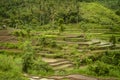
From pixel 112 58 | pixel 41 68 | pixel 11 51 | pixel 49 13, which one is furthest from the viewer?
pixel 49 13

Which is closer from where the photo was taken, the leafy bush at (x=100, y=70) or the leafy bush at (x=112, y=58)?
the leafy bush at (x=100, y=70)

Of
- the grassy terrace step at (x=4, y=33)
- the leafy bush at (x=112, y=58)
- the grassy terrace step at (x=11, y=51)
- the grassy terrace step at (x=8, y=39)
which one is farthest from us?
the grassy terrace step at (x=4, y=33)

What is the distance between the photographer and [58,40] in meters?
34.7

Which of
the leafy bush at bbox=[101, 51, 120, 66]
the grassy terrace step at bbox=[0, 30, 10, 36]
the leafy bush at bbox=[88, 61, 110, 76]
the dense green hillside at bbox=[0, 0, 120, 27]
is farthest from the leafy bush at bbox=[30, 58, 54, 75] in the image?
the dense green hillside at bbox=[0, 0, 120, 27]

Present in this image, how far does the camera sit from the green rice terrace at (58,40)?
67.8ft

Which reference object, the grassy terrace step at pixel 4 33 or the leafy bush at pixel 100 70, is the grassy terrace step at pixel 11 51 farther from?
the leafy bush at pixel 100 70

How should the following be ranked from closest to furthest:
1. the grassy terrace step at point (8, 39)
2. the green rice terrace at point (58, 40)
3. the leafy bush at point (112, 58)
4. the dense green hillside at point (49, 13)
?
1. the green rice terrace at point (58, 40)
2. the leafy bush at point (112, 58)
3. the grassy terrace step at point (8, 39)
4. the dense green hillside at point (49, 13)

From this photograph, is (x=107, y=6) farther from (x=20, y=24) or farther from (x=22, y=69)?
(x=22, y=69)

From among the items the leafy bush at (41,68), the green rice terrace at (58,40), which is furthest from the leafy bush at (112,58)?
the leafy bush at (41,68)

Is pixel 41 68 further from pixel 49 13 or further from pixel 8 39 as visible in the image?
pixel 49 13

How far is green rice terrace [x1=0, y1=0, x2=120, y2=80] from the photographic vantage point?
2066 centimetres

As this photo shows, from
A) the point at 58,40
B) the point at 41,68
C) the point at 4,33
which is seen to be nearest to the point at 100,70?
the point at 41,68

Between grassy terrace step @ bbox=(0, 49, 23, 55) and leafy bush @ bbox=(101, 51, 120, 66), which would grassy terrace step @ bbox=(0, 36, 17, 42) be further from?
leafy bush @ bbox=(101, 51, 120, 66)

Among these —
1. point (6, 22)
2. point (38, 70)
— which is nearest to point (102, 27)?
point (6, 22)
